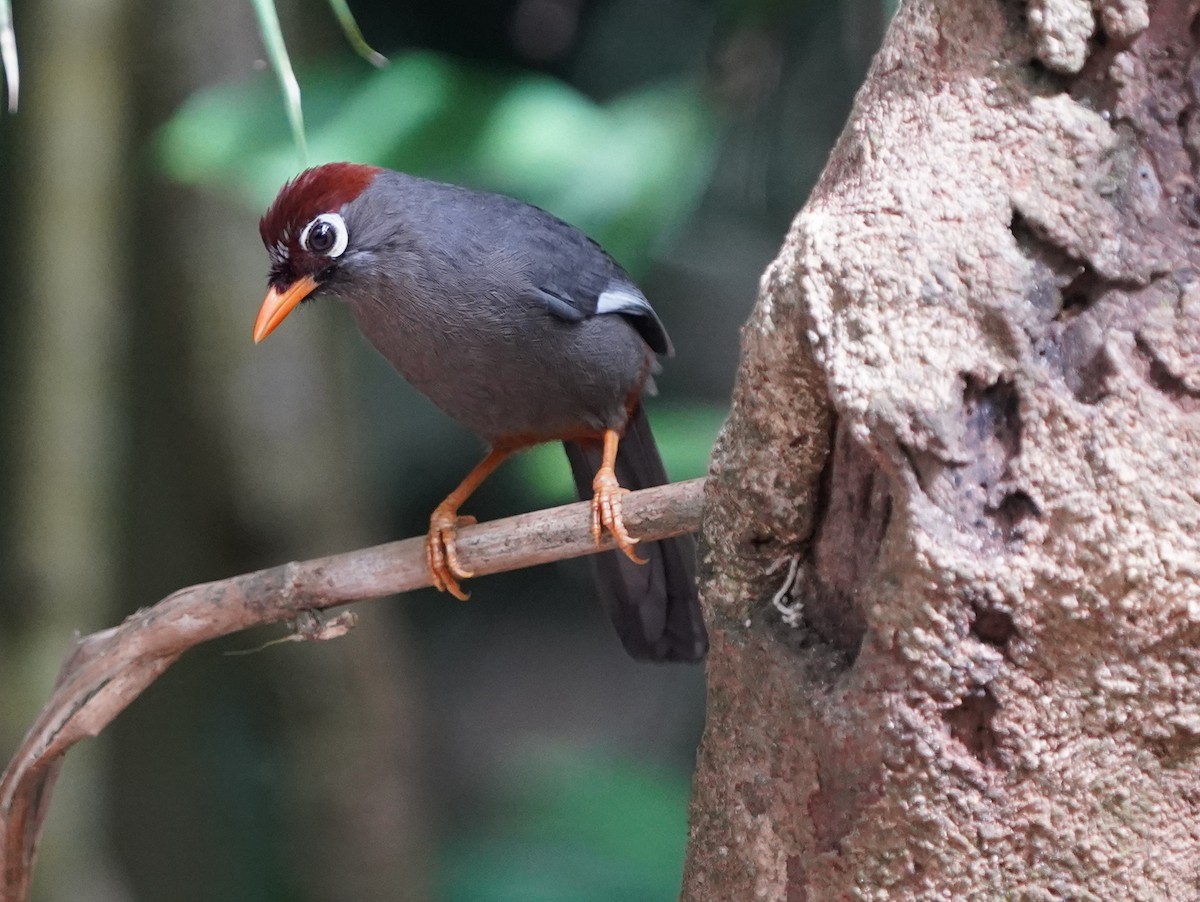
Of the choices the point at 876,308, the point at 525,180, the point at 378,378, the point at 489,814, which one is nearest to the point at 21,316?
the point at 378,378

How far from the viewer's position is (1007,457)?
1563mm

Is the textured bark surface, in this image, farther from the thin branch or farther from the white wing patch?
the white wing patch

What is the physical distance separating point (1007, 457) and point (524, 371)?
1606mm

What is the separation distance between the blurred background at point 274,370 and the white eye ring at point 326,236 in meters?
0.80

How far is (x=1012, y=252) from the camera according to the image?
160cm

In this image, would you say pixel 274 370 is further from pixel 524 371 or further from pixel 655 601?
pixel 655 601

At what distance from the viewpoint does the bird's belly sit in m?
2.93

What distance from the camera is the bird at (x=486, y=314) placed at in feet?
9.57

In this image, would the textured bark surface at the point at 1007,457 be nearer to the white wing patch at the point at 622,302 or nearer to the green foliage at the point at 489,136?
the white wing patch at the point at 622,302

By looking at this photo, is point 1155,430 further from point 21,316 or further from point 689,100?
point 21,316

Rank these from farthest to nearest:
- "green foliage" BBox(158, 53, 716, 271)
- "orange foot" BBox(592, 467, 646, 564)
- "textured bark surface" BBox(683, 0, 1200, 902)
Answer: "green foliage" BBox(158, 53, 716, 271), "orange foot" BBox(592, 467, 646, 564), "textured bark surface" BBox(683, 0, 1200, 902)

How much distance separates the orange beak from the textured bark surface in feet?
4.89

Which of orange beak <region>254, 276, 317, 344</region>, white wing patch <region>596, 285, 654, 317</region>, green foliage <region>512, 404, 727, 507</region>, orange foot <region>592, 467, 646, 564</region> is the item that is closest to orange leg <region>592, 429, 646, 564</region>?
orange foot <region>592, 467, 646, 564</region>

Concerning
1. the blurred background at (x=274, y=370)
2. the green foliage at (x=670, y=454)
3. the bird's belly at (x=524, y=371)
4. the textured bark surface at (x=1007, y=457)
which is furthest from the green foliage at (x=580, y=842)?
the textured bark surface at (x=1007, y=457)
